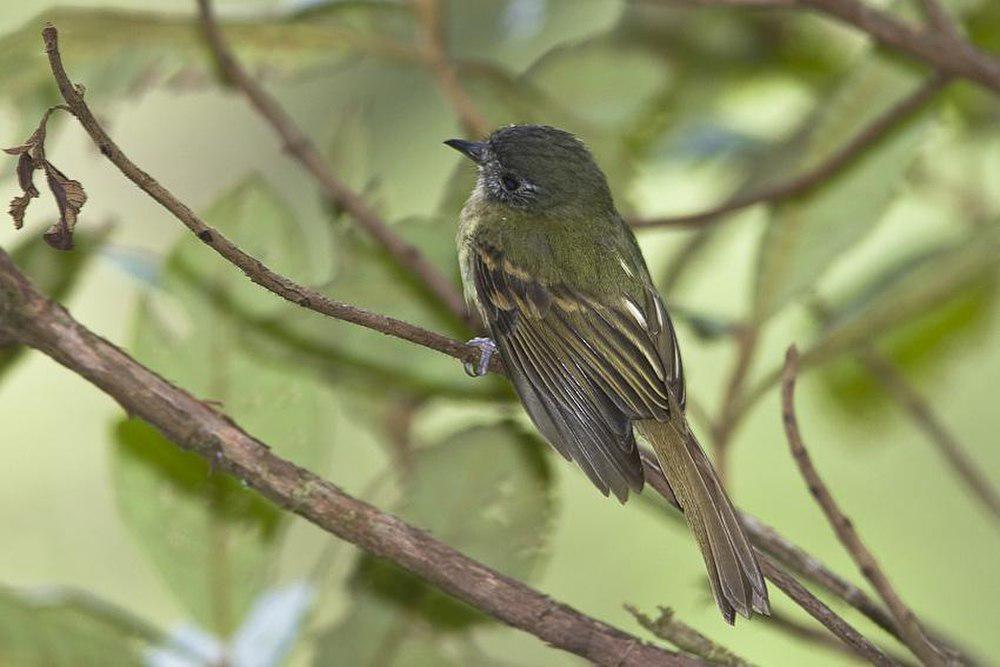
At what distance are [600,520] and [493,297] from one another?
2.79 feet

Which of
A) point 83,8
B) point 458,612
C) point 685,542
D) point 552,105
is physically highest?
point 552,105

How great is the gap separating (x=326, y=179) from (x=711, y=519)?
73 cm

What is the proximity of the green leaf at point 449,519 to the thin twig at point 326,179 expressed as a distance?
0.80 feet

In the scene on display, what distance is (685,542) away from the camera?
2.80m

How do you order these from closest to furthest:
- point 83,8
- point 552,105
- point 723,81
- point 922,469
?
1. point 83,8
2. point 552,105
3. point 723,81
4. point 922,469

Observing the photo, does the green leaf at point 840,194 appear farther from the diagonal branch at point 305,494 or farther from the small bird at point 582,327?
the diagonal branch at point 305,494

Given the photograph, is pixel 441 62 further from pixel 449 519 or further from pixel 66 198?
pixel 66 198

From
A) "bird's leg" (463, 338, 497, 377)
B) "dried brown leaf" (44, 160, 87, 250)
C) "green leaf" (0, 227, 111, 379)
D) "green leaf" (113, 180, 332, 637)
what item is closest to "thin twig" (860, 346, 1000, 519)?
"bird's leg" (463, 338, 497, 377)

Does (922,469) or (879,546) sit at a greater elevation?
(922,469)

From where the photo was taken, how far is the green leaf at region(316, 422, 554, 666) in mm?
1778

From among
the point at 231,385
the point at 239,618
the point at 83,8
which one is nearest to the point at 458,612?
the point at 239,618

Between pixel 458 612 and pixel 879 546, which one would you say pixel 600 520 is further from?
pixel 458 612

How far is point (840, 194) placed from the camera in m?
2.09

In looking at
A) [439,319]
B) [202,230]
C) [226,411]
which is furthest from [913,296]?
[202,230]
